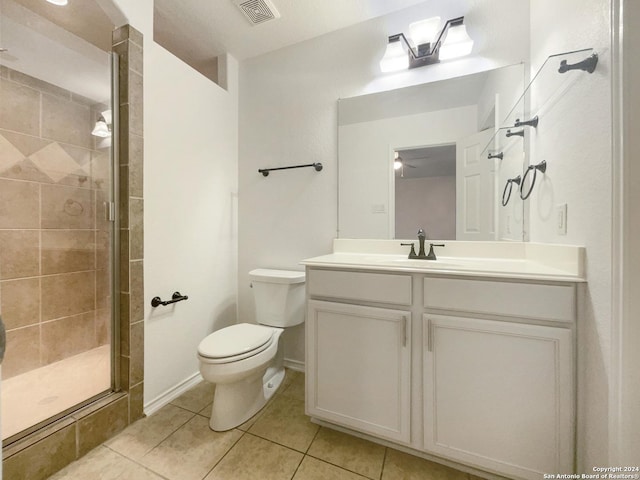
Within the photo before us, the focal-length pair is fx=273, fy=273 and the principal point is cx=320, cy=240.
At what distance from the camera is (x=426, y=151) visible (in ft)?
5.36

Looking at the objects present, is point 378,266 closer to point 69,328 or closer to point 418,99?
point 418,99

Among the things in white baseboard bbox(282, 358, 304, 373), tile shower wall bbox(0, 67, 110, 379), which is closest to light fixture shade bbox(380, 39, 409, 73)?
tile shower wall bbox(0, 67, 110, 379)

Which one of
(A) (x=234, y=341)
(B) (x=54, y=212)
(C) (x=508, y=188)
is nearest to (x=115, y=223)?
(B) (x=54, y=212)

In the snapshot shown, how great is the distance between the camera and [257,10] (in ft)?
5.52

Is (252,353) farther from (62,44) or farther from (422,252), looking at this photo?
(62,44)

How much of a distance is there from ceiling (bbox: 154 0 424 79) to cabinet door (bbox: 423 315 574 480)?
187cm

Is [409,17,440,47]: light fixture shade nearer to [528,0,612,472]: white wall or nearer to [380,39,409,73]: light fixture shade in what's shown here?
[380,39,409,73]: light fixture shade

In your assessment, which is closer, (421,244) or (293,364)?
(421,244)

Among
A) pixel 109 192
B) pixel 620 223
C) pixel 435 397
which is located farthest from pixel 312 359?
pixel 109 192

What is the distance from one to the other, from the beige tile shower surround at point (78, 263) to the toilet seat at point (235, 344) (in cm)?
41

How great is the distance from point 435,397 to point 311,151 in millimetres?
1607

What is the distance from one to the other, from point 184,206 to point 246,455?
4.58 feet

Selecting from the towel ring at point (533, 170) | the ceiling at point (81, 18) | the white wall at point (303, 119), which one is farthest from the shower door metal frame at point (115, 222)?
the towel ring at point (533, 170)

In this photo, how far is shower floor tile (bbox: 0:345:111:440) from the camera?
1.20 meters
